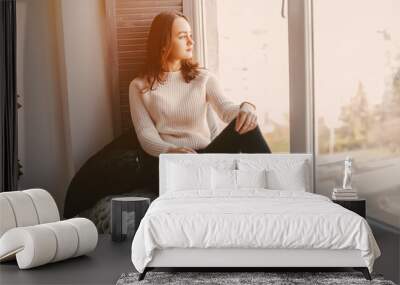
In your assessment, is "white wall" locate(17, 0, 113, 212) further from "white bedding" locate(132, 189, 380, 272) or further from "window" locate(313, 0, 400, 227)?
"white bedding" locate(132, 189, 380, 272)

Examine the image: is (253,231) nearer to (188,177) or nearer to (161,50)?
(188,177)

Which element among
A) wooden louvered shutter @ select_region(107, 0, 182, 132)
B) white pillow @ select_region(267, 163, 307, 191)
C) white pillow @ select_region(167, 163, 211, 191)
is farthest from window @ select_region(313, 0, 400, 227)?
wooden louvered shutter @ select_region(107, 0, 182, 132)

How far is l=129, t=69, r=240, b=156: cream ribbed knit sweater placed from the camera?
24.5 feet

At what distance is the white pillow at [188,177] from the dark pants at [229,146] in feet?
2.14

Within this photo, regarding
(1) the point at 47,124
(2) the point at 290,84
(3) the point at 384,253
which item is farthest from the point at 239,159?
(1) the point at 47,124

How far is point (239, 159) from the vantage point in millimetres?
7035

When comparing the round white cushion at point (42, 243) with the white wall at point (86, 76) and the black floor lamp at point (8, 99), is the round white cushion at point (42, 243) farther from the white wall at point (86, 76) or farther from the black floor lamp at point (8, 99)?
the white wall at point (86, 76)

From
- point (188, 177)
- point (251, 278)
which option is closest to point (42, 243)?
point (251, 278)

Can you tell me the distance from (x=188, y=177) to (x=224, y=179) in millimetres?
368

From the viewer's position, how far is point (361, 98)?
7.27 m

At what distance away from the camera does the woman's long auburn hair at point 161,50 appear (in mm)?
7500

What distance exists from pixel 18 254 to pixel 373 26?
13.3 feet

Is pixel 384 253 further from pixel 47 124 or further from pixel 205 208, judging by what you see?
pixel 47 124

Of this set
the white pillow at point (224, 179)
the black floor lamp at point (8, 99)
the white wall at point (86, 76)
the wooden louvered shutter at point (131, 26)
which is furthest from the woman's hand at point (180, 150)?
the black floor lamp at point (8, 99)
